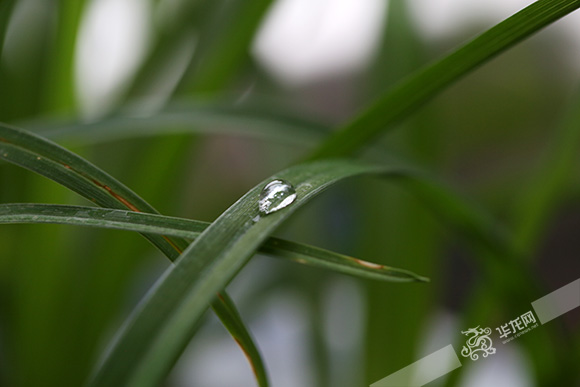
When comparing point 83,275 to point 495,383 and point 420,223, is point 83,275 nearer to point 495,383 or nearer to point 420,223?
point 420,223

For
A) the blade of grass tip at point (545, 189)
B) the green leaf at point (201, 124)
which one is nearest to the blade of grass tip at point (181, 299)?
the green leaf at point (201, 124)

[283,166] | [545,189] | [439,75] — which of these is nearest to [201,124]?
[439,75]

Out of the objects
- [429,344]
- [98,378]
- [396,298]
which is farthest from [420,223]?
[98,378]
